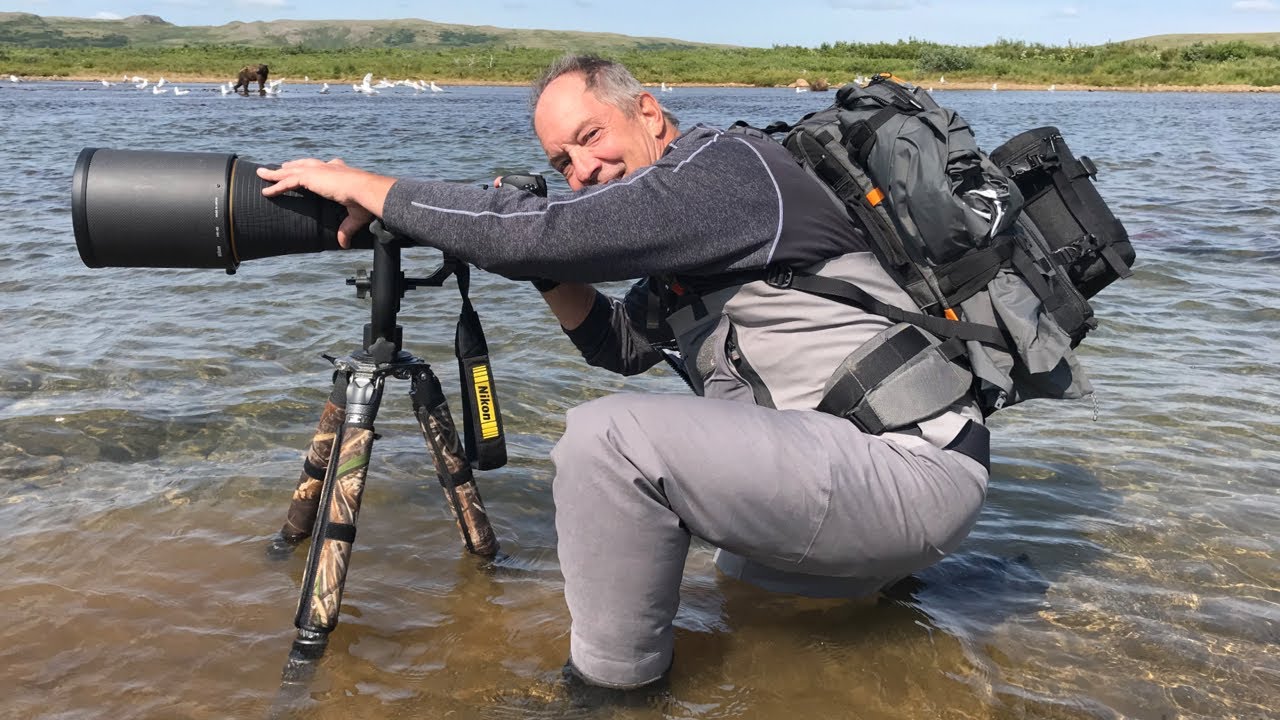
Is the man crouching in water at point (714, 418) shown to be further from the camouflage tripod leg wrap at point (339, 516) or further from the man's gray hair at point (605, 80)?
the camouflage tripod leg wrap at point (339, 516)

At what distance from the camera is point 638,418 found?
7.43 ft

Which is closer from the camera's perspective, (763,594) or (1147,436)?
(763,594)

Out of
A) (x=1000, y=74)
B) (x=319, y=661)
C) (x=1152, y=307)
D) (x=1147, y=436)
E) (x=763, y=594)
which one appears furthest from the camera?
(x=1000, y=74)

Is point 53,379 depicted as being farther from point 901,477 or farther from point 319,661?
point 901,477

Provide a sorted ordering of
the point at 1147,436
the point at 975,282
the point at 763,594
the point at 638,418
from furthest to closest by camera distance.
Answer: the point at 1147,436, the point at 763,594, the point at 975,282, the point at 638,418

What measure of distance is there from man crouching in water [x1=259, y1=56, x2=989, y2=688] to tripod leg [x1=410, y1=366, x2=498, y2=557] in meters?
0.55

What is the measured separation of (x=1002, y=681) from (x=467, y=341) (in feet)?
5.53

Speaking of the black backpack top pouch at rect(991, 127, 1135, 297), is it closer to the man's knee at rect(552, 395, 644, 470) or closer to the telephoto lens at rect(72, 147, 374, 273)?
the man's knee at rect(552, 395, 644, 470)

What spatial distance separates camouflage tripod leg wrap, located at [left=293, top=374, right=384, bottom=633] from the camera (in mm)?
2623

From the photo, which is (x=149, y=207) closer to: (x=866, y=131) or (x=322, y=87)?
(x=866, y=131)

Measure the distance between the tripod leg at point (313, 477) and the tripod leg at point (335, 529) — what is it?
161mm

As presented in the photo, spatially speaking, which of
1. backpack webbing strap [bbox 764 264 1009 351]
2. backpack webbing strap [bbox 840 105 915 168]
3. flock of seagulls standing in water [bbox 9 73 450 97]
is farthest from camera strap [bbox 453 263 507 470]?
flock of seagulls standing in water [bbox 9 73 450 97]

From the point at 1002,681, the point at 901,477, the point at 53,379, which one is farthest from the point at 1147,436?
the point at 53,379

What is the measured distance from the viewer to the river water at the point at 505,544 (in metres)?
2.66
